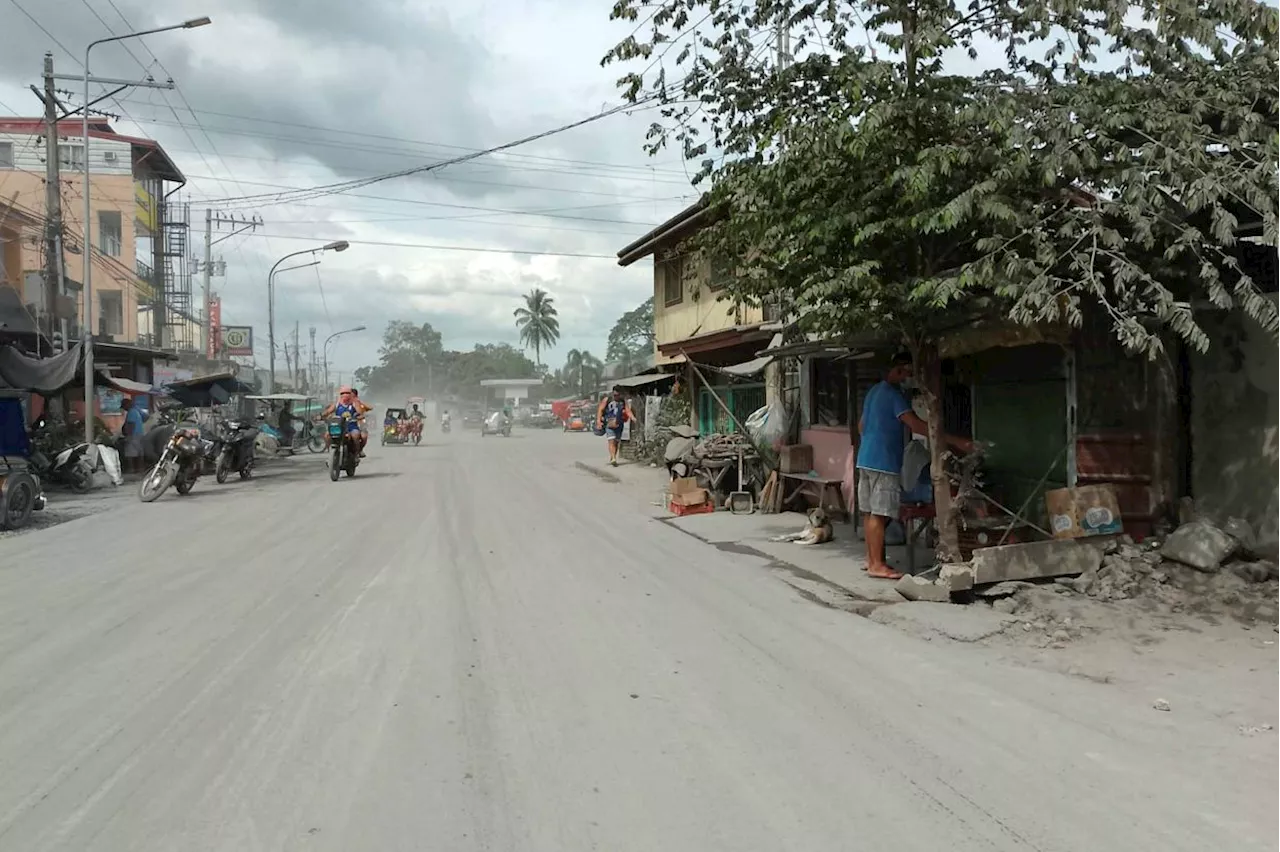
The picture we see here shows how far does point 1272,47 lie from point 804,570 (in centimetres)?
555

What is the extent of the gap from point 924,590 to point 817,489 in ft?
17.9

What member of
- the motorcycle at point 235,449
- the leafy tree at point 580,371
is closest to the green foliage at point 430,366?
the leafy tree at point 580,371

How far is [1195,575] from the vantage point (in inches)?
279

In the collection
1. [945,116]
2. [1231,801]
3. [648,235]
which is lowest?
[1231,801]

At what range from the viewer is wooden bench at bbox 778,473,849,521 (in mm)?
11956

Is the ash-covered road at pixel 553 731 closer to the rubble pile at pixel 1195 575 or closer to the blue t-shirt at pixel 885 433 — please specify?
the blue t-shirt at pixel 885 433

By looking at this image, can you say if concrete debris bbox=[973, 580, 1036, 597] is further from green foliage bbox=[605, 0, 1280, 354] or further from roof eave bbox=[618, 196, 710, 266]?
roof eave bbox=[618, 196, 710, 266]

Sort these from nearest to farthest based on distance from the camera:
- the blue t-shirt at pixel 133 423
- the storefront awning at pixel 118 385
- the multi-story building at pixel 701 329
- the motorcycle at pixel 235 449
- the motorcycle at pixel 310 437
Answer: the multi-story building at pixel 701 329, the motorcycle at pixel 235 449, the storefront awning at pixel 118 385, the blue t-shirt at pixel 133 423, the motorcycle at pixel 310 437

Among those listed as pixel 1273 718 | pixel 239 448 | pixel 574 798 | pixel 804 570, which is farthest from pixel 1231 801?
pixel 239 448

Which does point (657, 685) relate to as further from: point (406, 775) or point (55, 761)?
point (55, 761)

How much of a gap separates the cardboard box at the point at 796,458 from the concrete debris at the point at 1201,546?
6.30 metres

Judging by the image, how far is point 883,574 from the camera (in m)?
8.50

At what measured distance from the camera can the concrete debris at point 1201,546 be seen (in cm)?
702

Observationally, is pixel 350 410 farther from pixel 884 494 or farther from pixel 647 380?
pixel 884 494
